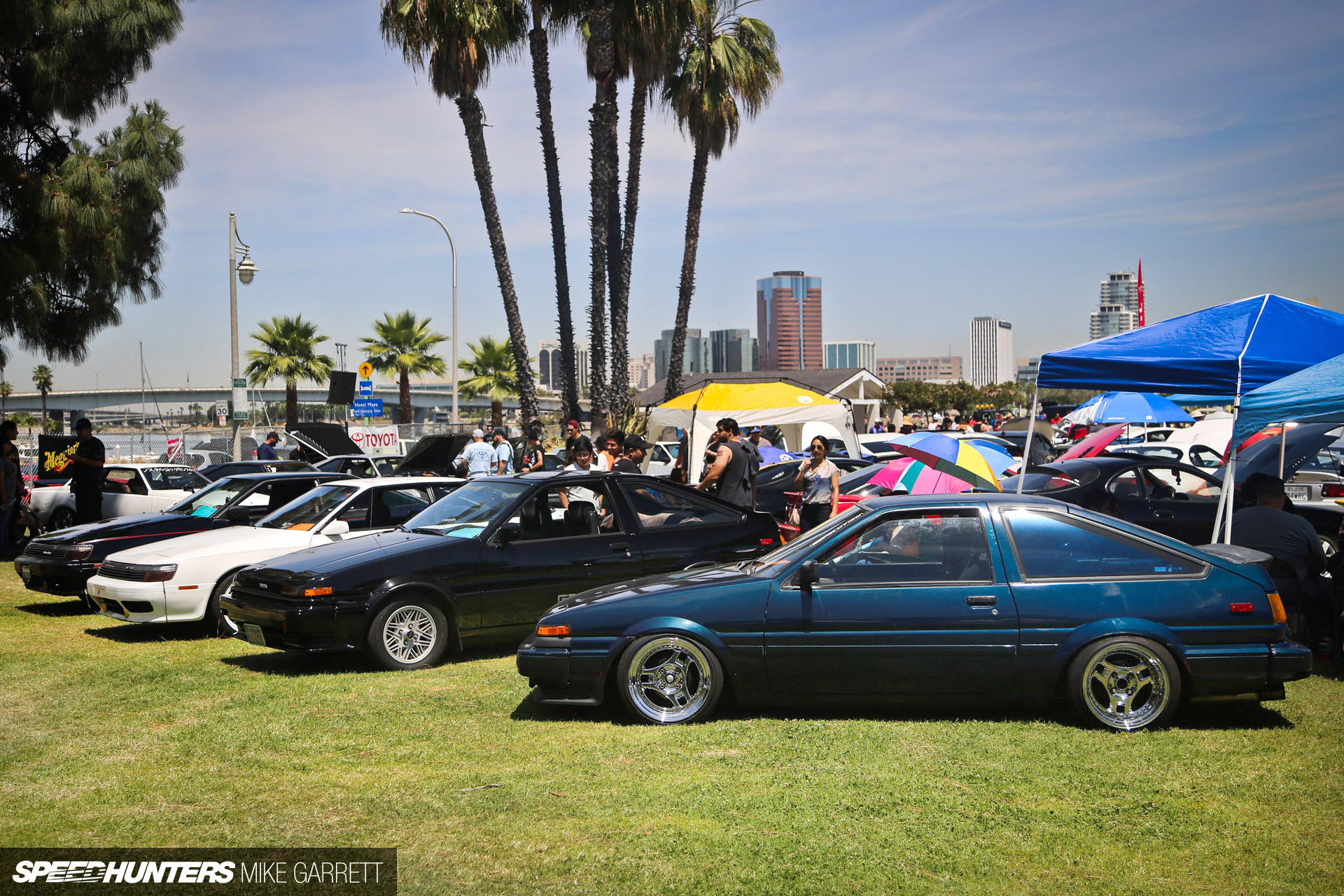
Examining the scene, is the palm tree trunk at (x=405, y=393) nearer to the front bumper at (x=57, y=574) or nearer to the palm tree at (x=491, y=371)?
the palm tree at (x=491, y=371)

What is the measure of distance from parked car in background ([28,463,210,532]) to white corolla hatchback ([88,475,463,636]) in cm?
627

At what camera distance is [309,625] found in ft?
24.7

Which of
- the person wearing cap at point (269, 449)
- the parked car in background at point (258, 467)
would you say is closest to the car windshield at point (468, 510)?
the parked car in background at point (258, 467)

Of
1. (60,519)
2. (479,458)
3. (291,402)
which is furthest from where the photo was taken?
(291,402)

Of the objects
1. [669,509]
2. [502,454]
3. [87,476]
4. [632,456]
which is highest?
[632,456]

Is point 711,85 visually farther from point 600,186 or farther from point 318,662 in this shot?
point 318,662

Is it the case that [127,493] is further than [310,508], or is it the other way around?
[127,493]

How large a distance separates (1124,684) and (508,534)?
4.61m

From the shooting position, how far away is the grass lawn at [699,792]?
3.98 m

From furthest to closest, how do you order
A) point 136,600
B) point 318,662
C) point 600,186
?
point 600,186, point 136,600, point 318,662

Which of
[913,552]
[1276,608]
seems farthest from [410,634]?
[1276,608]

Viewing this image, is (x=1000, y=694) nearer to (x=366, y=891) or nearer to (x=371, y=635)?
→ (x=366, y=891)

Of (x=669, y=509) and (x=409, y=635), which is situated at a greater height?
(x=669, y=509)

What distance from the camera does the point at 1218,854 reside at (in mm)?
4066
